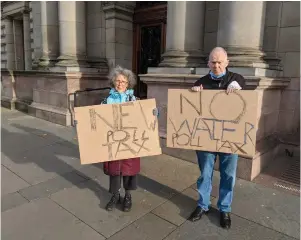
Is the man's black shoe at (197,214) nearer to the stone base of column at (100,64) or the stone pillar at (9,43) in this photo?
the stone base of column at (100,64)

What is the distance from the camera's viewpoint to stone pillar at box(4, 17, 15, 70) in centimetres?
1263

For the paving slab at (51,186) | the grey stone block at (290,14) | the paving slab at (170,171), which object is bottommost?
the paving slab at (51,186)

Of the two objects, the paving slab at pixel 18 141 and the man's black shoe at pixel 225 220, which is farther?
the paving slab at pixel 18 141

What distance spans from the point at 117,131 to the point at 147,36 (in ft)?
19.5

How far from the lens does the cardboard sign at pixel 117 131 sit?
9.92 feet

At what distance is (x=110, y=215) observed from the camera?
3201 mm

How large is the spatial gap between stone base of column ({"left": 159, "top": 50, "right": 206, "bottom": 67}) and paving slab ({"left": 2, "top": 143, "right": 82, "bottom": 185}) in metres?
2.58

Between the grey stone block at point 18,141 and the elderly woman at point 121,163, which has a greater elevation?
the elderly woman at point 121,163

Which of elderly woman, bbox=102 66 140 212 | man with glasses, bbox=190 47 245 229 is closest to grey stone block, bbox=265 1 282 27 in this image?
man with glasses, bbox=190 47 245 229

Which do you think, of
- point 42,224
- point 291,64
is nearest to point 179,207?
point 42,224

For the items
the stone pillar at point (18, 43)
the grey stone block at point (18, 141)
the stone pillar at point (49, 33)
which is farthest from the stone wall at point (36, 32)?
the grey stone block at point (18, 141)

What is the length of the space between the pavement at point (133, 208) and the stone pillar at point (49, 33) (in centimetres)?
460

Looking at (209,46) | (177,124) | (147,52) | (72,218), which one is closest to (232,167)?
(177,124)

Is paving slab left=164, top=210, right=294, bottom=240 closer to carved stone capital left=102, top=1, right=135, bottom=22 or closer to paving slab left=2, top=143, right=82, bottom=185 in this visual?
paving slab left=2, top=143, right=82, bottom=185
